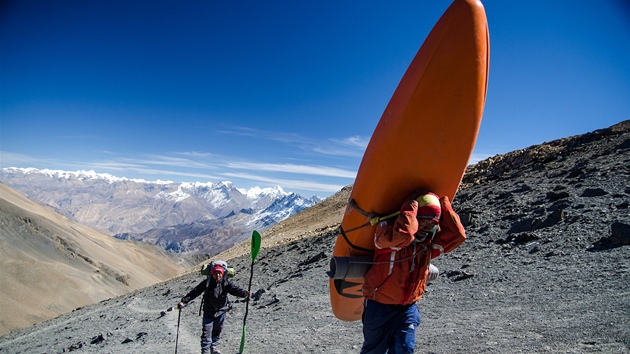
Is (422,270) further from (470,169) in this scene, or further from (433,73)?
(470,169)

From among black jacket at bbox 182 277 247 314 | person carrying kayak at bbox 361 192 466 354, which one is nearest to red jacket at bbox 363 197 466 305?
person carrying kayak at bbox 361 192 466 354

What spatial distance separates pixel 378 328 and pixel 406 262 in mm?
887

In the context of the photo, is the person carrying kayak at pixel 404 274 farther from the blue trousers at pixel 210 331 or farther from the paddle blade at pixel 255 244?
the blue trousers at pixel 210 331

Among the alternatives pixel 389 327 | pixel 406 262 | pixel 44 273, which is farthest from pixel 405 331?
pixel 44 273

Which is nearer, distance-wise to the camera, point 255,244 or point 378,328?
point 378,328

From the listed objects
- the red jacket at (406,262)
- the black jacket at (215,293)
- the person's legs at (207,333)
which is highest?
the red jacket at (406,262)

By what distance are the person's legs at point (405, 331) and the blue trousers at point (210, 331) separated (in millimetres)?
5762

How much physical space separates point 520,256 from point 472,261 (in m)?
1.53

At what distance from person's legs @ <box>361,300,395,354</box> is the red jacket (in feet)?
0.43

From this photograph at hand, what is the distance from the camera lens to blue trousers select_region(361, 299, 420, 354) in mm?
4207

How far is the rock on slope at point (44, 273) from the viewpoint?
5130 centimetres

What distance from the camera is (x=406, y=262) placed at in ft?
14.0

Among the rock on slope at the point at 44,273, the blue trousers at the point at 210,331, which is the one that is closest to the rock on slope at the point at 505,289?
the blue trousers at the point at 210,331

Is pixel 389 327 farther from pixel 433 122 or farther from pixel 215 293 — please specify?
pixel 215 293
